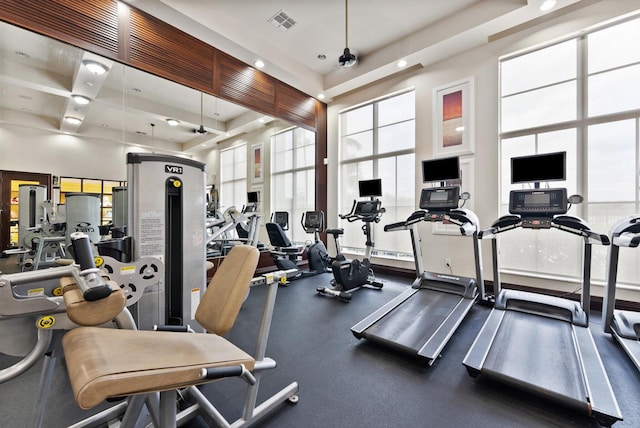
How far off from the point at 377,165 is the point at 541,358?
4.48 m

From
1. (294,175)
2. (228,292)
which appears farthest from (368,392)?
(294,175)

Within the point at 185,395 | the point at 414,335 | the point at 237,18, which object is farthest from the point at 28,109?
the point at 414,335

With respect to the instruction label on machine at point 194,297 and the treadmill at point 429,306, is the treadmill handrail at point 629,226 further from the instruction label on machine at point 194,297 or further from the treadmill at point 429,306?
the instruction label on machine at point 194,297

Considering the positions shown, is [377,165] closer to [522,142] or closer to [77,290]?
[522,142]

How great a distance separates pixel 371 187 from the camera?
192 inches

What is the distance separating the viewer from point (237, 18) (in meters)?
4.43

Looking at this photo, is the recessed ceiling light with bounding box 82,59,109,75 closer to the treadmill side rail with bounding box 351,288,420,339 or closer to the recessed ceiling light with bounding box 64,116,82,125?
the recessed ceiling light with bounding box 64,116,82,125

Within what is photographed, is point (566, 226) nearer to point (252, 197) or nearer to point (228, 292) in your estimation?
point (228, 292)

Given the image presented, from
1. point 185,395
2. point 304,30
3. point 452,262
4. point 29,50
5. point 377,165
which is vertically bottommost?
point 185,395

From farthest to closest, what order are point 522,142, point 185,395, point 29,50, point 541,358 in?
1. point 522,142
2. point 29,50
3. point 541,358
4. point 185,395

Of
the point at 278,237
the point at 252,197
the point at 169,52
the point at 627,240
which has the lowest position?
the point at 278,237

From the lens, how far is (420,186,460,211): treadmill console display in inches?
144

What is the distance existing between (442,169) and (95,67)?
4879 millimetres

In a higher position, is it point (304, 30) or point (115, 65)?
point (304, 30)
